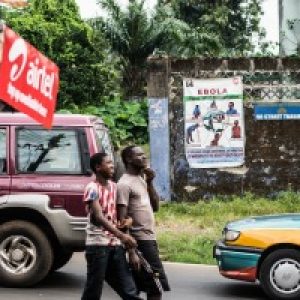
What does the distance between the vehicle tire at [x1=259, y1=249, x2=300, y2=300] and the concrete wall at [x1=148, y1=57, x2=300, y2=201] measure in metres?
6.61

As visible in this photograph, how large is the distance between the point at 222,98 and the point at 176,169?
4.88 ft

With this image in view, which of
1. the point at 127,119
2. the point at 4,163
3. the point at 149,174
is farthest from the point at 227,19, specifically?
the point at 149,174

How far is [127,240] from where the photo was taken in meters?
6.62

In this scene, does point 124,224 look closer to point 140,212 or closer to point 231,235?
point 140,212

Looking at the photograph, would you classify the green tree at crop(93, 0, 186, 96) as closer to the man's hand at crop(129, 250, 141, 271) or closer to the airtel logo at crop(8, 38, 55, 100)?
the man's hand at crop(129, 250, 141, 271)

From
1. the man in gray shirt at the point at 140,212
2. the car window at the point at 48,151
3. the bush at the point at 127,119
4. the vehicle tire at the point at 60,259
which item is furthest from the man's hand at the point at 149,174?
the bush at the point at 127,119

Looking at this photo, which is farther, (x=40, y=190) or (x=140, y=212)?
(x=40, y=190)

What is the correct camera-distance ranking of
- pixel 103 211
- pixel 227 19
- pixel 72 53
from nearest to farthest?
pixel 103 211, pixel 72 53, pixel 227 19

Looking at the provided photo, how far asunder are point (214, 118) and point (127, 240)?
884 cm

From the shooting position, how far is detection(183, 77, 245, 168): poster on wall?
15258 millimetres

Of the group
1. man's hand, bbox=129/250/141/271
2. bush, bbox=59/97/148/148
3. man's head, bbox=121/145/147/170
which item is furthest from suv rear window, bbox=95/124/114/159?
bush, bbox=59/97/148/148

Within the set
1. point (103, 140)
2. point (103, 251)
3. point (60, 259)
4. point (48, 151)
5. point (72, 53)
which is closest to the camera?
point (103, 251)

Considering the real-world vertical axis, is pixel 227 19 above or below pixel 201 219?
above

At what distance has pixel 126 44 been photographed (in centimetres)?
2853
